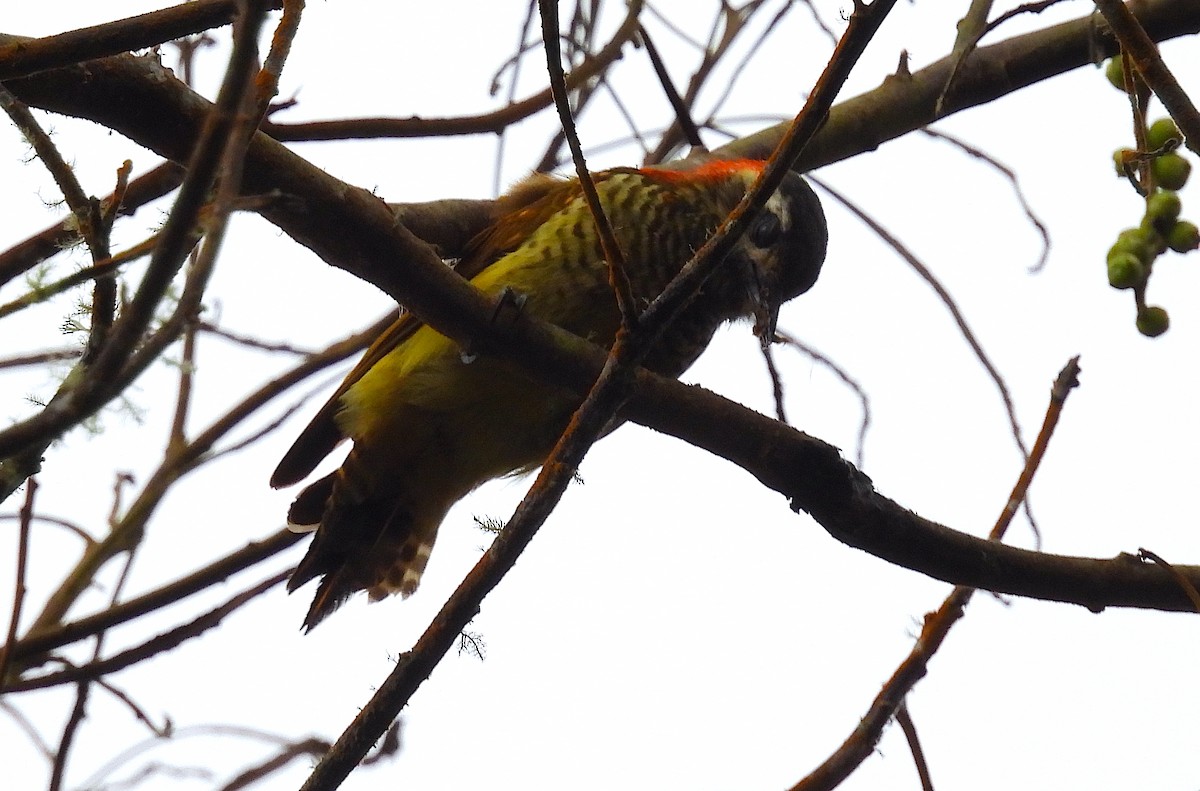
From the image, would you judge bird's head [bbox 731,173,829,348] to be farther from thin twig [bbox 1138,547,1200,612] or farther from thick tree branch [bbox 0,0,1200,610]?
thin twig [bbox 1138,547,1200,612]

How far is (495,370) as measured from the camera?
9.91 feet

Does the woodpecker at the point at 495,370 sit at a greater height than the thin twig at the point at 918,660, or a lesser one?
greater

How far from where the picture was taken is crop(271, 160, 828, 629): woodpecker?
10.1ft

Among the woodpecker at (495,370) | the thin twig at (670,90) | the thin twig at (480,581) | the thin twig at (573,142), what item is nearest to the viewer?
the thin twig at (573,142)

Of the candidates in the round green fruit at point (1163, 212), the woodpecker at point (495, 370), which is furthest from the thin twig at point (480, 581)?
the woodpecker at point (495, 370)

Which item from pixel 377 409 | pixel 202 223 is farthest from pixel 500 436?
pixel 202 223

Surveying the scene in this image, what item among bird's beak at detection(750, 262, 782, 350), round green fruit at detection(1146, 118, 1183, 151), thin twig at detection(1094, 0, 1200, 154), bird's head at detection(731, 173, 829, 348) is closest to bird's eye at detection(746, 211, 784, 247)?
bird's head at detection(731, 173, 829, 348)

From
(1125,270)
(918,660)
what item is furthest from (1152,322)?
(918,660)

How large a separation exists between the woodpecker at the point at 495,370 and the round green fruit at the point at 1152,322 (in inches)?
47.8

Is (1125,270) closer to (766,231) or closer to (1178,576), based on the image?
(1178,576)

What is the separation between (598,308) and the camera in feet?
10.1

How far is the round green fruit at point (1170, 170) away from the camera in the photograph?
2.11 metres

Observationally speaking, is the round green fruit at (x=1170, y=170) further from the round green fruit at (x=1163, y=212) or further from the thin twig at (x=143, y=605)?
the thin twig at (x=143, y=605)

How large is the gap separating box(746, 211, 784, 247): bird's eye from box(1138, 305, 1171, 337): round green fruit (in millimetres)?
1506
